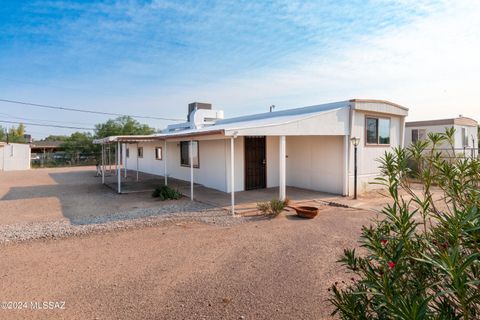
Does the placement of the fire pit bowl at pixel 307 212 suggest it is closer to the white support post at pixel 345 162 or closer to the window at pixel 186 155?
the white support post at pixel 345 162

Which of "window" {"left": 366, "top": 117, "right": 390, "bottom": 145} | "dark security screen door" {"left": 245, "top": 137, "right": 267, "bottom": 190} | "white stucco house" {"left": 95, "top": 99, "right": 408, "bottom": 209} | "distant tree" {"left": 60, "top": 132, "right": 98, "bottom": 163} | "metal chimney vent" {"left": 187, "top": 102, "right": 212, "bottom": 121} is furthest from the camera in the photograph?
"distant tree" {"left": 60, "top": 132, "right": 98, "bottom": 163}

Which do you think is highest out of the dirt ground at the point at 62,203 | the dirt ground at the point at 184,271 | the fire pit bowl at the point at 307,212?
the fire pit bowl at the point at 307,212

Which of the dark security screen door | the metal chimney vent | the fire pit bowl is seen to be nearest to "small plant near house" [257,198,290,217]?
the fire pit bowl

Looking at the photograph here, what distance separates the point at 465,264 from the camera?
46.0 inches

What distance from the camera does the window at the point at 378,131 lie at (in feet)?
35.1

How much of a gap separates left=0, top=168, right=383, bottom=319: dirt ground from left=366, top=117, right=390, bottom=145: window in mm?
4684

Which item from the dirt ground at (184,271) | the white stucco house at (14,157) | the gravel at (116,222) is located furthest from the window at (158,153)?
the white stucco house at (14,157)

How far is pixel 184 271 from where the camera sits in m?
4.25

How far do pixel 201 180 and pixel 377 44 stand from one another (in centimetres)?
852

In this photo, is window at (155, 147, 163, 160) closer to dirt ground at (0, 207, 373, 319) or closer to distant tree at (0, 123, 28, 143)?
dirt ground at (0, 207, 373, 319)

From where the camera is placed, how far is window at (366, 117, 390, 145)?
35.1 feet

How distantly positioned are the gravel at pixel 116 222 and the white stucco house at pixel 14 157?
23.1m

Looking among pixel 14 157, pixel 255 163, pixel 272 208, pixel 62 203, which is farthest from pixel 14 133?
pixel 272 208

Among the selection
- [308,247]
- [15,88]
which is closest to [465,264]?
[308,247]
